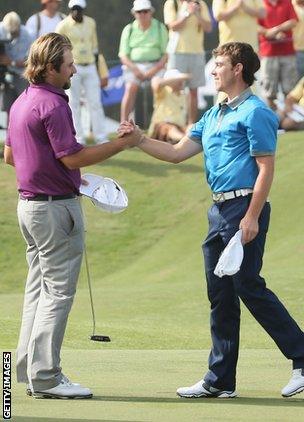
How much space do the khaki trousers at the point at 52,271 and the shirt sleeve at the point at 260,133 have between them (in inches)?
40.5

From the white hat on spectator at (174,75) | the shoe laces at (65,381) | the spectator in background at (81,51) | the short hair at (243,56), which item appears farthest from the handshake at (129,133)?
the spectator in background at (81,51)

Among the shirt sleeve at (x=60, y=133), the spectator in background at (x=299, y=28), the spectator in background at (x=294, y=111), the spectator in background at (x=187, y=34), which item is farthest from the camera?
the spectator in background at (x=299, y=28)

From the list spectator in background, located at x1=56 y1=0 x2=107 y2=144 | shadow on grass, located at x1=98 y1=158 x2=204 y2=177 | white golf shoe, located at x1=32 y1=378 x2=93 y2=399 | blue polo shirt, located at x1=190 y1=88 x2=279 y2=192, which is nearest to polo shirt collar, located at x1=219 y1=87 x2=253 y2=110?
blue polo shirt, located at x1=190 y1=88 x2=279 y2=192

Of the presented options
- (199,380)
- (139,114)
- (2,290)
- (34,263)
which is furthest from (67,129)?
(139,114)

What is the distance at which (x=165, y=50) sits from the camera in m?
21.0

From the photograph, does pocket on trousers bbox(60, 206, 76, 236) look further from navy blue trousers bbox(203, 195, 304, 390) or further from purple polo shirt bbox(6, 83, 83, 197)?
navy blue trousers bbox(203, 195, 304, 390)

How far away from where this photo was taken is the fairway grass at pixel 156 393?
7.02 meters

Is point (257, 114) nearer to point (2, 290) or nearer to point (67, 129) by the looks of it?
point (67, 129)

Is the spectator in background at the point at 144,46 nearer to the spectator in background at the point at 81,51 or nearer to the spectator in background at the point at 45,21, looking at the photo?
the spectator in background at the point at 81,51

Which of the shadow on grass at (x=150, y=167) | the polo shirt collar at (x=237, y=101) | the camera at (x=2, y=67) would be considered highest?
the polo shirt collar at (x=237, y=101)

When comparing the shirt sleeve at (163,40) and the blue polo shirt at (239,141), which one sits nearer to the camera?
the blue polo shirt at (239,141)

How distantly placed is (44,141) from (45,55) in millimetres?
469

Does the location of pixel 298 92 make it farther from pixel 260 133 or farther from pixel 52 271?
pixel 52 271

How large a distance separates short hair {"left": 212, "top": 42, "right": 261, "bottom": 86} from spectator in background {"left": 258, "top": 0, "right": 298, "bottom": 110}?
13421 mm
